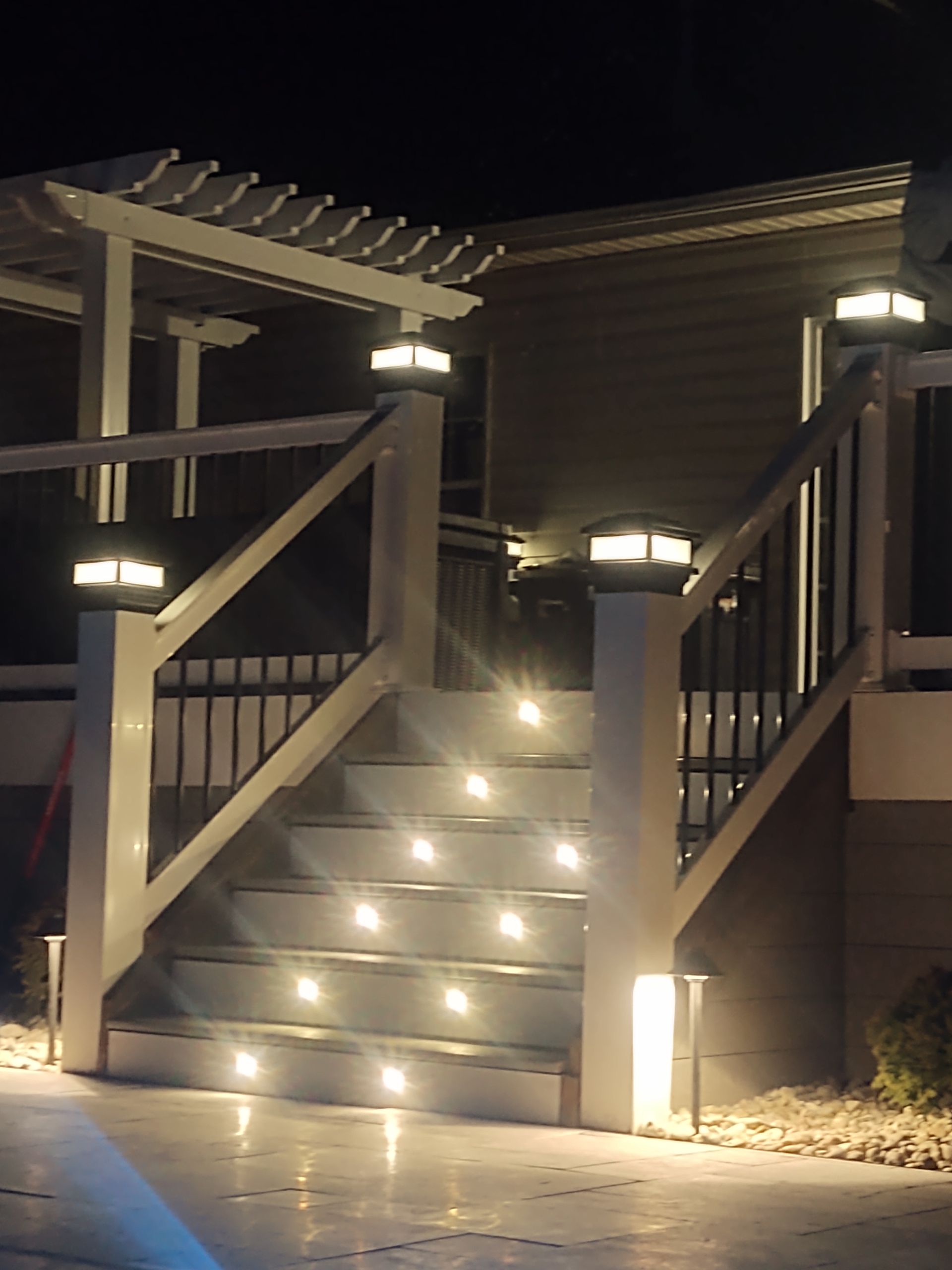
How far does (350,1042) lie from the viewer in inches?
238

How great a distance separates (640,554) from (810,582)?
133cm

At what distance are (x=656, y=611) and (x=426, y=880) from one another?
4.89 ft

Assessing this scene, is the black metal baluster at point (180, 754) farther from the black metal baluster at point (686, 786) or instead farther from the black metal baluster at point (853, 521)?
the black metal baluster at point (853, 521)

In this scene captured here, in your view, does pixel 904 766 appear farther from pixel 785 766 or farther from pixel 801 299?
pixel 801 299

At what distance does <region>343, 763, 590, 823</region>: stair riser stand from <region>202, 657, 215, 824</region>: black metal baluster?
52 centimetres

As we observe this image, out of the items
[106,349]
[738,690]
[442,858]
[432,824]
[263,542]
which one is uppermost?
[106,349]

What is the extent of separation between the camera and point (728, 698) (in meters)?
6.89

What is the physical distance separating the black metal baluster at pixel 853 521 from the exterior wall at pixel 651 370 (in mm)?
3388

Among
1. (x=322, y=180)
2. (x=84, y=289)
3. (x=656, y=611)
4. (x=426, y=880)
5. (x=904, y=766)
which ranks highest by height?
(x=322, y=180)

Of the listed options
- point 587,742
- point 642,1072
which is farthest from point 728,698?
point 642,1072

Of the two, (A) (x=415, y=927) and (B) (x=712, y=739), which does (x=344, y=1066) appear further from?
(B) (x=712, y=739)

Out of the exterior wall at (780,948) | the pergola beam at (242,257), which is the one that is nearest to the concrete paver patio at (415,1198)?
the exterior wall at (780,948)

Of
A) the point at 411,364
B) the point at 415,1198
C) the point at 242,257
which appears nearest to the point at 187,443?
the point at 411,364

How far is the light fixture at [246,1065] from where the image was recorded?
20.1ft
